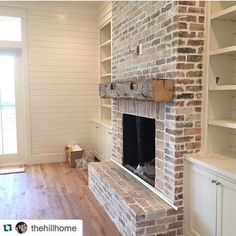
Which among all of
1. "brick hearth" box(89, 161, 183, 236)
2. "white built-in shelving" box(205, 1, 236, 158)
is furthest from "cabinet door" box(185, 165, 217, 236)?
"white built-in shelving" box(205, 1, 236, 158)

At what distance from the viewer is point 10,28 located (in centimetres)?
479

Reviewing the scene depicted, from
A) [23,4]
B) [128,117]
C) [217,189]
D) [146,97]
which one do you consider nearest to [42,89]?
[23,4]

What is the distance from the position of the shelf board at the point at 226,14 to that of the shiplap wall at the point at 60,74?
10.7 feet

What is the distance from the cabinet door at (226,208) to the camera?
189cm

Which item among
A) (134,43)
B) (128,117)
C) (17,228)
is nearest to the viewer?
(17,228)

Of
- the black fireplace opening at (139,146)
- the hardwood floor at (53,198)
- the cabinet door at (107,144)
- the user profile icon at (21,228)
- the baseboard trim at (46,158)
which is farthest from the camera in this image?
the baseboard trim at (46,158)

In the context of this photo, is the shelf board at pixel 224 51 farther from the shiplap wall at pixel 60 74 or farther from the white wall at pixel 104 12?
the shiplap wall at pixel 60 74

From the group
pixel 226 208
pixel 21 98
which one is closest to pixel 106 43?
pixel 21 98

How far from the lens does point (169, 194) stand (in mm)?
2443

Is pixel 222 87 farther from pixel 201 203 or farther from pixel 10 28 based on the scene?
pixel 10 28

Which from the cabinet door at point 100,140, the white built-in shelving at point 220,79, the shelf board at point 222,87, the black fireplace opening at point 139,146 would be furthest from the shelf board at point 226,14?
the cabinet door at point 100,140

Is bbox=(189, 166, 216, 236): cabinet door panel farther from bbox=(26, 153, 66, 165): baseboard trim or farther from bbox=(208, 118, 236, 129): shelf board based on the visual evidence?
bbox=(26, 153, 66, 165): baseboard trim

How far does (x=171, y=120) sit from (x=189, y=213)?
83cm

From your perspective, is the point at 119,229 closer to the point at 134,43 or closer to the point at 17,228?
the point at 17,228
